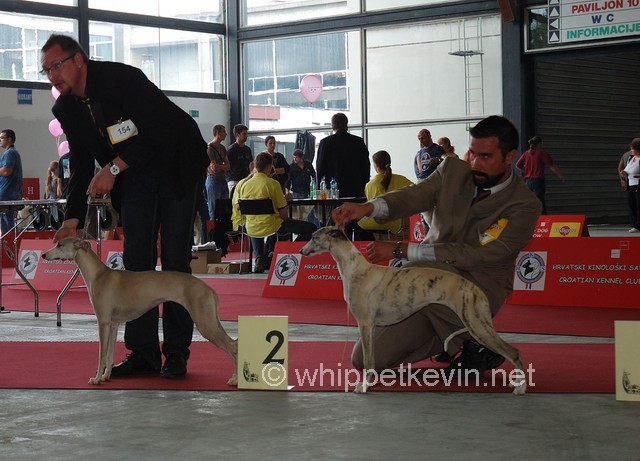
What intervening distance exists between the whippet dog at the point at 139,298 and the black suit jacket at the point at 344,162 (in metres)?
6.60

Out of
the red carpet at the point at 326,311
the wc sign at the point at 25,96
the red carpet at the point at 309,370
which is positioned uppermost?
the wc sign at the point at 25,96

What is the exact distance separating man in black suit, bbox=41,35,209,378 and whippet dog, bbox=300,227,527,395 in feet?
2.31

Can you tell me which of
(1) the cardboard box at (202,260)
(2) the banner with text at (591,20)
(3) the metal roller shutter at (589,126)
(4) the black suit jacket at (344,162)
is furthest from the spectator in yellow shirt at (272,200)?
(3) the metal roller shutter at (589,126)

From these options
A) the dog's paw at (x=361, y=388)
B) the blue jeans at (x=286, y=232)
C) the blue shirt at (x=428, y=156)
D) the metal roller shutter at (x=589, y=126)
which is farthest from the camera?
the metal roller shutter at (x=589, y=126)

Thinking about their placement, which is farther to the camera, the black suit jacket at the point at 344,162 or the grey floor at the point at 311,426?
the black suit jacket at the point at 344,162

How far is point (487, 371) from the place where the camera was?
4309 millimetres

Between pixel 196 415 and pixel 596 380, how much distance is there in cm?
166

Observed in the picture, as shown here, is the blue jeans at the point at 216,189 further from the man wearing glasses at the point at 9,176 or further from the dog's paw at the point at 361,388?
the dog's paw at the point at 361,388

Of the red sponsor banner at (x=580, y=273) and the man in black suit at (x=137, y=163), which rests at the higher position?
the man in black suit at (x=137, y=163)

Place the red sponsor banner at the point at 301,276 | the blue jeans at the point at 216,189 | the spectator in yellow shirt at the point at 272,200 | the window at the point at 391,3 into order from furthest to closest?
the window at the point at 391,3
the blue jeans at the point at 216,189
the spectator in yellow shirt at the point at 272,200
the red sponsor banner at the point at 301,276

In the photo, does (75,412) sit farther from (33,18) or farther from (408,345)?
(33,18)

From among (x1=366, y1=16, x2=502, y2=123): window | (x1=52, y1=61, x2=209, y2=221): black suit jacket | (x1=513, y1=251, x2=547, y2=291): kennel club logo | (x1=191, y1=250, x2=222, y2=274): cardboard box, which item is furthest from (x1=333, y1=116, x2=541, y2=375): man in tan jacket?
(x1=366, y1=16, x2=502, y2=123): window

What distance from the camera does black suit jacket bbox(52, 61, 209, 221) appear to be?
13.6ft

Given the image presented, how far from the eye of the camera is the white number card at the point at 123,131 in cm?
418
